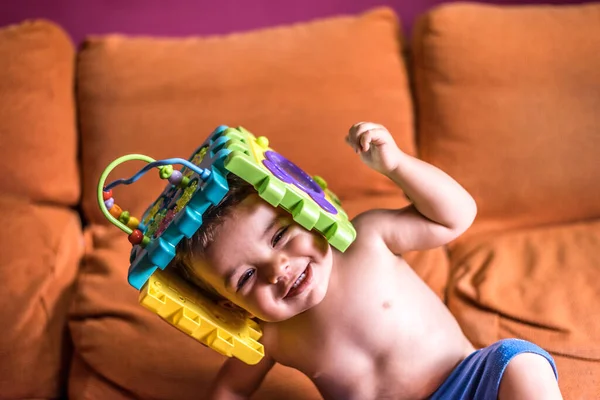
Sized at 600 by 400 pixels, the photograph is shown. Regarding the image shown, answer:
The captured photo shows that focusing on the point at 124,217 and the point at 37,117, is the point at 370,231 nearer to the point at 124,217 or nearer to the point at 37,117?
the point at 124,217

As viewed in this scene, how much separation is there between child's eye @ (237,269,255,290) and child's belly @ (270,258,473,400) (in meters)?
0.15

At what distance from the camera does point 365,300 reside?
0.90 meters

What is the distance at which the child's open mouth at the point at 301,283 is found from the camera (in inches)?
31.9

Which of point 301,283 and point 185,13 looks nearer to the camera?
point 301,283

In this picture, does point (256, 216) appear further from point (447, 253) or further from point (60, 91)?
point (60, 91)

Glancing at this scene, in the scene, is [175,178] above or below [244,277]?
above

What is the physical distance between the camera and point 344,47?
56.6 inches

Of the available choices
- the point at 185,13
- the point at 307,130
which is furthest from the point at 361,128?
the point at 185,13

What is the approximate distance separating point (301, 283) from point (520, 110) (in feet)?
2.51

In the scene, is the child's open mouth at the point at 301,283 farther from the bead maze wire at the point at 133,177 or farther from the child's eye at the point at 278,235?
the bead maze wire at the point at 133,177

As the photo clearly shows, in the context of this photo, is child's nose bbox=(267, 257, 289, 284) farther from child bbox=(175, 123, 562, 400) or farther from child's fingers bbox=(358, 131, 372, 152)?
child's fingers bbox=(358, 131, 372, 152)

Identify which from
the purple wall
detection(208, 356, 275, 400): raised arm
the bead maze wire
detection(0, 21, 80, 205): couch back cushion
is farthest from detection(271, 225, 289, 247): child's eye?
the purple wall

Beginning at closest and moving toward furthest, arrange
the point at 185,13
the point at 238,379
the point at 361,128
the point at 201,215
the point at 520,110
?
the point at 201,215 → the point at 361,128 → the point at 238,379 → the point at 520,110 → the point at 185,13

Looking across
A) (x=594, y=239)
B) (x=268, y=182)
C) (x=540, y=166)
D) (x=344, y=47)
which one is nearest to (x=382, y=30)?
(x=344, y=47)
